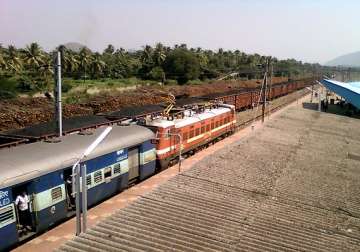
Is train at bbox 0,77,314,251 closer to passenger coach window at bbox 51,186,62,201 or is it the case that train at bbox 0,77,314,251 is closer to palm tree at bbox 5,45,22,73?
passenger coach window at bbox 51,186,62,201

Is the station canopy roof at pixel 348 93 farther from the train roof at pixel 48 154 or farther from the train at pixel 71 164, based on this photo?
the train roof at pixel 48 154

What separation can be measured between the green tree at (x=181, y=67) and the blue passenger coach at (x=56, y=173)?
7582 centimetres

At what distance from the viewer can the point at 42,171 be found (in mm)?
15391

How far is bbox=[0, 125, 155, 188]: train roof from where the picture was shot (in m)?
14.4

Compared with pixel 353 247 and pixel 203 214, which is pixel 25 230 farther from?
pixel 353 247

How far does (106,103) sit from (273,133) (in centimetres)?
2788

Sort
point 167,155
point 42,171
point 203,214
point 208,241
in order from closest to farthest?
point 208,241, point 203,214, point 42,171, point 167,155

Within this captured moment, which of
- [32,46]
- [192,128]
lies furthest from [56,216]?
[32,46]

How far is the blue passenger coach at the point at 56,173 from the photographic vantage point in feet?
46.4

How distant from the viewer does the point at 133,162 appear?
22.7 metres

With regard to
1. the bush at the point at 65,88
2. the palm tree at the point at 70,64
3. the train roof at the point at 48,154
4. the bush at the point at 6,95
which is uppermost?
the palm tree at the point at 70,64

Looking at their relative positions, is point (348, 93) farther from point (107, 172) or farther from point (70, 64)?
point (107, 172)

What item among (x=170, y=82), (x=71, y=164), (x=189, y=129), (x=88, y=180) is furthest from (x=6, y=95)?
(x=170, y=82)

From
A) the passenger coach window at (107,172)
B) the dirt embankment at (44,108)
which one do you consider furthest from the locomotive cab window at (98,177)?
the dirt embankment at (44,108)
